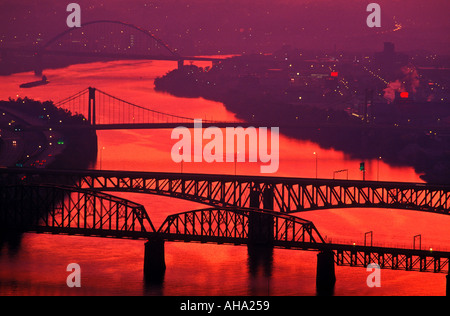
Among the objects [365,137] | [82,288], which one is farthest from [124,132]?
[82,288]

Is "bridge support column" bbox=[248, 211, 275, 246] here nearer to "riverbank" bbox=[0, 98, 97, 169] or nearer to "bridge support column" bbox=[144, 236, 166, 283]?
"bridge support column" bbox=[144, 236, 166, 283]

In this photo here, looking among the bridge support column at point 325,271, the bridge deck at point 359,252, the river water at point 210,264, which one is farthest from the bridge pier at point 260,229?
the bridge support column at point 325,271

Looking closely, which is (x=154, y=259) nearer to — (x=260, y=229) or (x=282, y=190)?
(x=260, y=229)

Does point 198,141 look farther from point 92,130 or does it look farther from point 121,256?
point 121,256

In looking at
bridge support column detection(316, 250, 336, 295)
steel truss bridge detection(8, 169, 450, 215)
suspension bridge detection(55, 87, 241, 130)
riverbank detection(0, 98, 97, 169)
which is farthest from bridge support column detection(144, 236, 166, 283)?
suspension bridge detection(55, 87, 241, 130)

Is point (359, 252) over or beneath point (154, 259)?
over

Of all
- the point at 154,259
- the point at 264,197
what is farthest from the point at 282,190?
the point at 154,259
